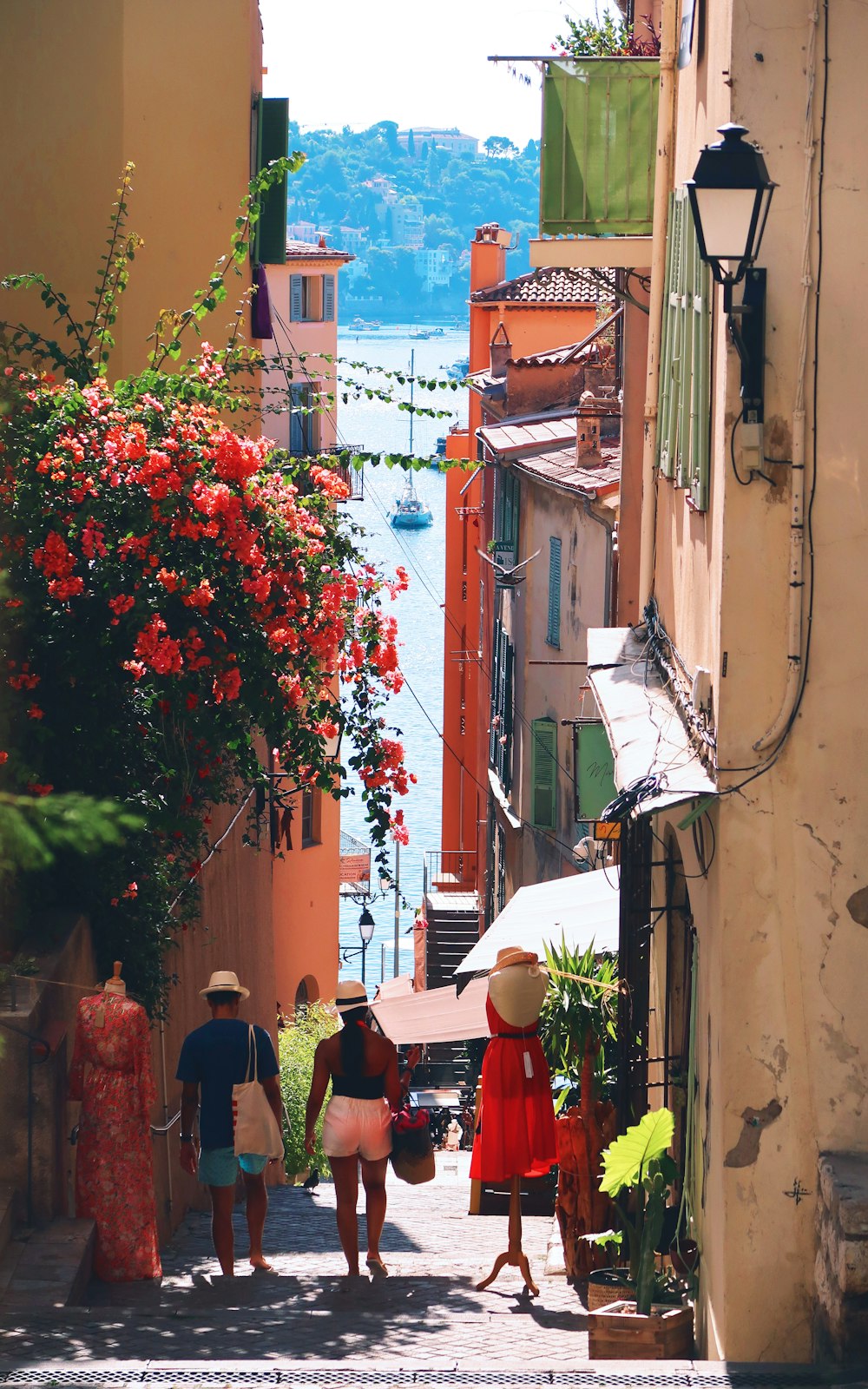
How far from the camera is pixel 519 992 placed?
28.7 ft

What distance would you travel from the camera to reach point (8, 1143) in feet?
27.3

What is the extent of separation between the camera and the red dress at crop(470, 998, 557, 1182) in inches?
346

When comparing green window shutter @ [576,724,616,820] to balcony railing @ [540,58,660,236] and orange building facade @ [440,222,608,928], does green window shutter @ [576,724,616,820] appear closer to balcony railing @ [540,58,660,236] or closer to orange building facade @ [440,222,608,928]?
balcony railing @ [540,58,660,236]

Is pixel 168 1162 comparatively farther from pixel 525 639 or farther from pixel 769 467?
pixel 525 639

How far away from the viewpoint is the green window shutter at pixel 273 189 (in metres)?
17.8

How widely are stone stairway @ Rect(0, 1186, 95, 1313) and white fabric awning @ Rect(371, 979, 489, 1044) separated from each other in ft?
25.0

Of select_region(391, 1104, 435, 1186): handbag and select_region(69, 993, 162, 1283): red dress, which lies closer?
select_region(69, 993, 162, 1283): red dress

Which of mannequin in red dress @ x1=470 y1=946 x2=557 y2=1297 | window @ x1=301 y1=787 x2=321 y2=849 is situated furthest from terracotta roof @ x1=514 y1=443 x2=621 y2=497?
mannequin in red dress @ x1=470 y1=946 x2=557 y2=1297

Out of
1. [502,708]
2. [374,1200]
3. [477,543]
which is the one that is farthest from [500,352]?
[374,1200]

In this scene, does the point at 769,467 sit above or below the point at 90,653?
above

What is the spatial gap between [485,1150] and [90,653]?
3208mm

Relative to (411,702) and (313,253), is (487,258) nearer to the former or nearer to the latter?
(313,253)

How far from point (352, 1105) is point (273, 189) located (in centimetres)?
1098

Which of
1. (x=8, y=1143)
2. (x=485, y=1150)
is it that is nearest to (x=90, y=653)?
(x=8, y=1143)
